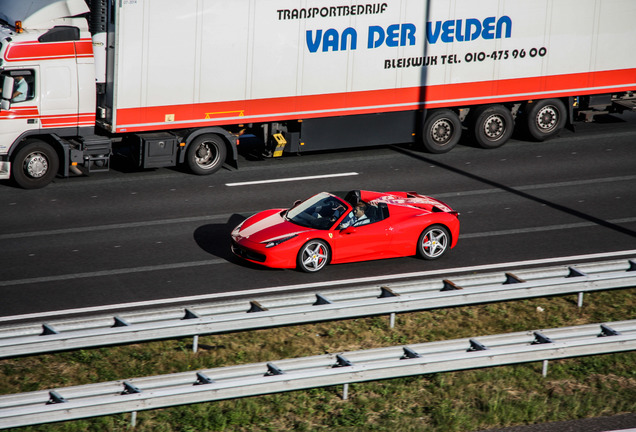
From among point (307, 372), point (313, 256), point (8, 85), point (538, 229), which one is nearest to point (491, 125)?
point (538, 229)

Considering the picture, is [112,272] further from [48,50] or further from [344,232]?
[48,50]

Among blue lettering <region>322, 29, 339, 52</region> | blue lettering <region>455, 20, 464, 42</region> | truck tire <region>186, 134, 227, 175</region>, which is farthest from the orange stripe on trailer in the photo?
blue lettering <region>455, 20, 464, 42</region>

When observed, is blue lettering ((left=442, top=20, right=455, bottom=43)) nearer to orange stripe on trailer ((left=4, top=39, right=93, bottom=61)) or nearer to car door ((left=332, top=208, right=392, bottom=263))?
car door ((left=332, top=208, right=392, bottom=263))

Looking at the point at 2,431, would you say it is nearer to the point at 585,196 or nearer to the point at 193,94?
the point at 193,94

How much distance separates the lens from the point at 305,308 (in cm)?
1060

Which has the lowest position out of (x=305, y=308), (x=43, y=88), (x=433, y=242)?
(x=305, y=308)

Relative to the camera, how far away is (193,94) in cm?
1789

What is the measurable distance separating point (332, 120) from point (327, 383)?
10673 mm

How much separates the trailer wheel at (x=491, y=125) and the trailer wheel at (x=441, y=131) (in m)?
0.42

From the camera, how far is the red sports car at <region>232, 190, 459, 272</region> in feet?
44.3

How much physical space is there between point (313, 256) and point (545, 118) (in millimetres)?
9755

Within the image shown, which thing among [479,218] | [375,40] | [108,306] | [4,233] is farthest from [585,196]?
[4,233]

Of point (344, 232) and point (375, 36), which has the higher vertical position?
point (375, 36)

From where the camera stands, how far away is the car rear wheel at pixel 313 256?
1348 centimetres
